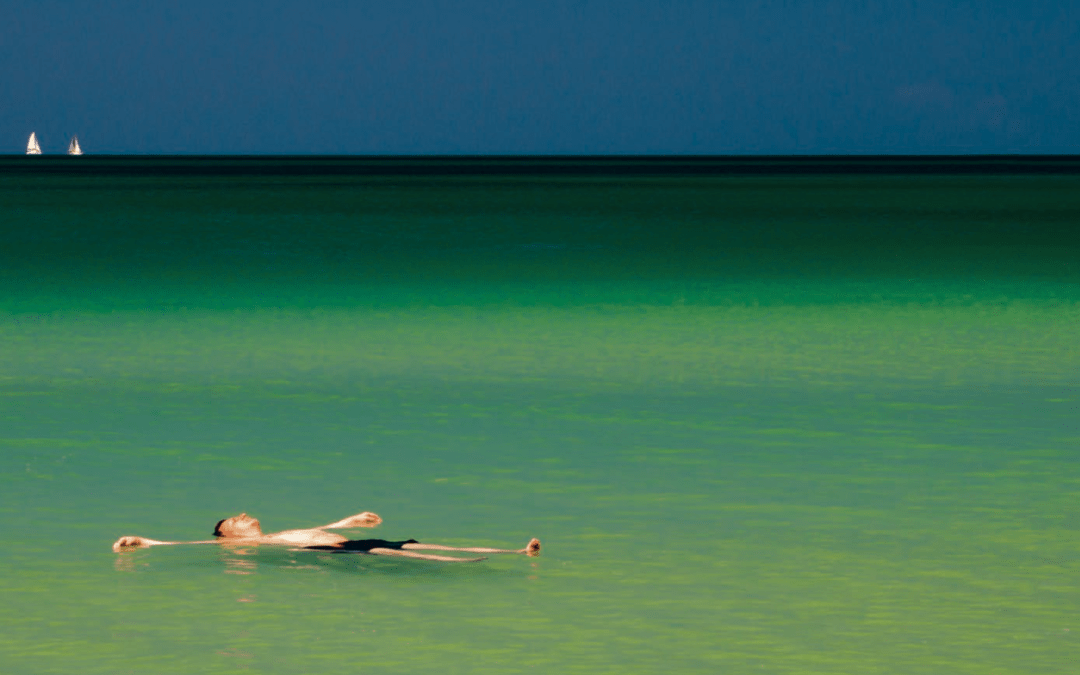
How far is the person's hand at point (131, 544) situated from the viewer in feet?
17.6

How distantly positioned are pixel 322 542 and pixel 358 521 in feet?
0.79

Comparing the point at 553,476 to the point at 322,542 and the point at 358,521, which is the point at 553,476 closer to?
the point at 358,521

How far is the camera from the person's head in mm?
5488

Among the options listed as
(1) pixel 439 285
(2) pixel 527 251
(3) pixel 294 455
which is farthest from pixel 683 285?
(3) pixel 294 455

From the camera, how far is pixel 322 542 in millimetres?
5383

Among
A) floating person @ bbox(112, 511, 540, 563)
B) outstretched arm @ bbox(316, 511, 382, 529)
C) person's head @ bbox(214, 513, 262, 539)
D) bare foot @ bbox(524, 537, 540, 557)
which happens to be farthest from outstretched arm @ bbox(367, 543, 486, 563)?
person's head @ bbox(214, 513, 262, 539)

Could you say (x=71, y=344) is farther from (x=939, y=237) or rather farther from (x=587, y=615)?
(x=939, y=237)

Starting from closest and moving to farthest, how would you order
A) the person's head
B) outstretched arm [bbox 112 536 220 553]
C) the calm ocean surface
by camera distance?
the calm ocean surface
outstretched arm [bbox 112 536 220 553]
the person's head

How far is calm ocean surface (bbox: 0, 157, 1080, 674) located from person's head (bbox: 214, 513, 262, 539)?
12 cm

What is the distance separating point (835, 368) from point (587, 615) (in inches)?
232

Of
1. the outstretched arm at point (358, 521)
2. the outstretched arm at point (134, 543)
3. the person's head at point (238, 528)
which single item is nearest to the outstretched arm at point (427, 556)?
the outstretched arm at point (358, 521)

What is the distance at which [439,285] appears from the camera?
17.9m

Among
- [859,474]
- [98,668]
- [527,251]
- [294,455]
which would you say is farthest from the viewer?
[527,251]

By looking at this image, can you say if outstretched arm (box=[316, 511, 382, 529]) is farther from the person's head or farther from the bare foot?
the bare foot
